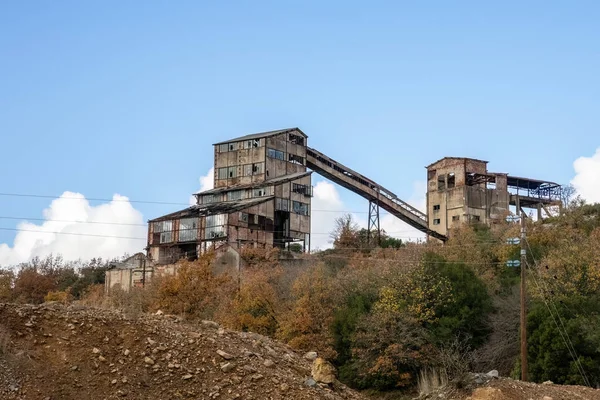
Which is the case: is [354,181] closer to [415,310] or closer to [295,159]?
[295,159]

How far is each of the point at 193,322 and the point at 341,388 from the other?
4.95 m

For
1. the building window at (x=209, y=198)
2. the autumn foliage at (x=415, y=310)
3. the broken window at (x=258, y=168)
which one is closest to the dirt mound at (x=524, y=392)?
the autumn foliage at (x=415, y=310)

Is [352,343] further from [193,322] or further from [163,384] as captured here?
[163,384]

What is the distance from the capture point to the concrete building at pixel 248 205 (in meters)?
63.2

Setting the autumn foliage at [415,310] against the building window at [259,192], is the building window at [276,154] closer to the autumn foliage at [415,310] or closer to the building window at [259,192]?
the building window at [259,192]

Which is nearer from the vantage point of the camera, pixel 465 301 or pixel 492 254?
pixel 465 301

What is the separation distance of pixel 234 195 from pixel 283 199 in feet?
18.3

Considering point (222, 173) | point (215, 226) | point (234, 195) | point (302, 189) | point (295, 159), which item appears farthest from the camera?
point (222, 173)

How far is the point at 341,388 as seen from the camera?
19.5m

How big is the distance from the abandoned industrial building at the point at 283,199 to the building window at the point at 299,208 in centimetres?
10

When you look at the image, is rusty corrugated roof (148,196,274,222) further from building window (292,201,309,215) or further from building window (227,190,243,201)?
building window (292,201,309,215)

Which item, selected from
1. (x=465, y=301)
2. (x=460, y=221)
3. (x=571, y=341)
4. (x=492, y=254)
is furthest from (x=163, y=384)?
(x=460, y=221)

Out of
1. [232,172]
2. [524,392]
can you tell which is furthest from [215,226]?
[524,392]

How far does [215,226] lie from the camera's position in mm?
62969
